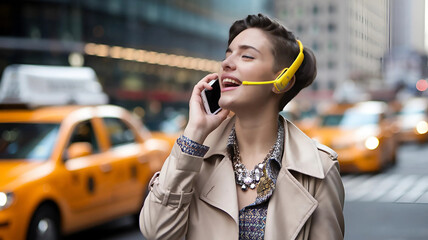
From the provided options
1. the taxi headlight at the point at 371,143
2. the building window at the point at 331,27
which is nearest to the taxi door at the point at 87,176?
the taxi headlight at the point at 371,143

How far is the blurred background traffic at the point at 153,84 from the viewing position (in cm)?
718

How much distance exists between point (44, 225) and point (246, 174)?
441 cm

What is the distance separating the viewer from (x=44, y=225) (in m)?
6.38

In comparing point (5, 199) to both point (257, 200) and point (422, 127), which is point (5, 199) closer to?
point (257, 200)

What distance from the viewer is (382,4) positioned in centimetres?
656

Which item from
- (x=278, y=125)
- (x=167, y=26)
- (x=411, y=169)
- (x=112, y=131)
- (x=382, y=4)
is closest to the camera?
(x=278, y=125)

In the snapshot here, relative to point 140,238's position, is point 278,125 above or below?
above

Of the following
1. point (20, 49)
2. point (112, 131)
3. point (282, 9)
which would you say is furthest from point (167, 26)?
point (112, 131)

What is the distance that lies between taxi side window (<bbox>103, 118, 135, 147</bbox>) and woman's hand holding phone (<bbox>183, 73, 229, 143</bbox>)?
5770mm

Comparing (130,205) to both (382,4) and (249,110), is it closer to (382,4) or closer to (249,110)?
(382,4)

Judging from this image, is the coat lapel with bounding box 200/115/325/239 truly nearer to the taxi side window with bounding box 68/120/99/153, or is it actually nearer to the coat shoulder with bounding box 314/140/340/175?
the coat shoulder with bounding box 314/140/340/175

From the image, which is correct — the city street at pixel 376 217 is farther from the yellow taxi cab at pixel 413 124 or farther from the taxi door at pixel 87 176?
the yellow taxi cab at pixel 413 124

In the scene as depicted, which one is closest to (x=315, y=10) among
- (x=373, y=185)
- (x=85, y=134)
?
(x=373, y=185)

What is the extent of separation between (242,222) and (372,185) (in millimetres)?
9923
